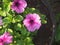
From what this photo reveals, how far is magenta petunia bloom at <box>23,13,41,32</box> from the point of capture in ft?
7.04

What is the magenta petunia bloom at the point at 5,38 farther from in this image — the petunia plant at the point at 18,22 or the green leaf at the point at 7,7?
the green leaf at the point at 7,7

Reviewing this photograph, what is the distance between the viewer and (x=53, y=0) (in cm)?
301

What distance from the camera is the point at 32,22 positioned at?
2.17m

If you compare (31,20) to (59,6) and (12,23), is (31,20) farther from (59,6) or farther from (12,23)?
(59,6)

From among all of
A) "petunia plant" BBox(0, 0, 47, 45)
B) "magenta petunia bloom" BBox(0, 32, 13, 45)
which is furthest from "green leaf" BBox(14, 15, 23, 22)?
"magenta petunia bloom" BBox(0, 32, 13, 45)

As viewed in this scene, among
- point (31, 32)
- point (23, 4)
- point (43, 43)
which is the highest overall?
point (23, 4)

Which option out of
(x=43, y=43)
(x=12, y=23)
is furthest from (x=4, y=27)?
(x=43, y=43)

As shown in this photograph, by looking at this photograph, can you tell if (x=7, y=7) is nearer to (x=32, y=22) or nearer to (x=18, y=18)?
(x=18, y=18)

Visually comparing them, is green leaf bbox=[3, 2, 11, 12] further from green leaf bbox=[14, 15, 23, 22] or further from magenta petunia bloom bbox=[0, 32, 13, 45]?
magenta petunia bloom bbox=[0, 32, 13, 45]

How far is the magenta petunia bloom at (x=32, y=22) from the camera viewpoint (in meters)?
2.15

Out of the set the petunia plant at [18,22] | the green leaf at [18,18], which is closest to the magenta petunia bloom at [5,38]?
the petunia plant at [18,22]

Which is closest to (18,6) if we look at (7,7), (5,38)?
(7,7)

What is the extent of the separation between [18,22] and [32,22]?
0.44ft

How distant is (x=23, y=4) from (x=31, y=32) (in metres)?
0.28
